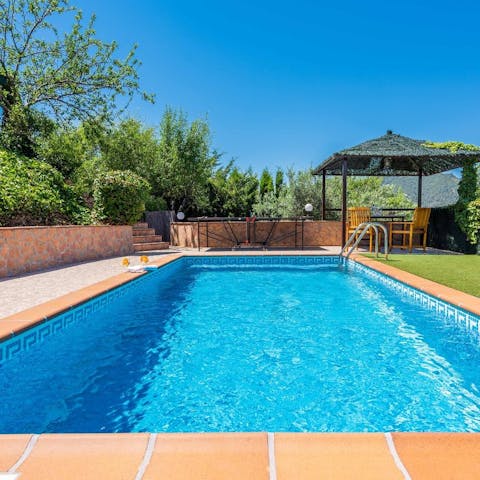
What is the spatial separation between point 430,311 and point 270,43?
579 inches

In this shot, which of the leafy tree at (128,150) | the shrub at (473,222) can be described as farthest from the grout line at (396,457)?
the leafy tree at (128,150)

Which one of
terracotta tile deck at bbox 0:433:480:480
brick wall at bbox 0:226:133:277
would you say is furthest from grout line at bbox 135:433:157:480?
brick wall at bbox 0:226:133:277

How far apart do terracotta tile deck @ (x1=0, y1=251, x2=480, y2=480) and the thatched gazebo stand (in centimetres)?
903

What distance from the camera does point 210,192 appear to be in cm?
2208

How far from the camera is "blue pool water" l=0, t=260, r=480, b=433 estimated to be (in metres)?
2.40

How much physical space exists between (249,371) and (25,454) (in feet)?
6.20

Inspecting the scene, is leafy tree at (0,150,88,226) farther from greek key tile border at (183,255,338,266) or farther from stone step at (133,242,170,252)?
greek key tile border at (183,255,338,266)

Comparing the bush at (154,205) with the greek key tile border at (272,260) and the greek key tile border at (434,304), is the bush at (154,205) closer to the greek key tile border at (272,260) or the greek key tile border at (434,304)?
the greek key tile border at (272,260)

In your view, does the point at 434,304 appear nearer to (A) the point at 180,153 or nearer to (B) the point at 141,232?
(B) the point at 141,232

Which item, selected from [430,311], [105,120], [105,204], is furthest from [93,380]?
[105,120]

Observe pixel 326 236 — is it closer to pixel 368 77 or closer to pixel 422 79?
pixel 368 77

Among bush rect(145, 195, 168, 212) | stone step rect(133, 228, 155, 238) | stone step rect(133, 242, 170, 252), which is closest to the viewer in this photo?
stone step rect(133, 242, 170, 252)

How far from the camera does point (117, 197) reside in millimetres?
10281

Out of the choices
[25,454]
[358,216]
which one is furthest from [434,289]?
[358,216]
